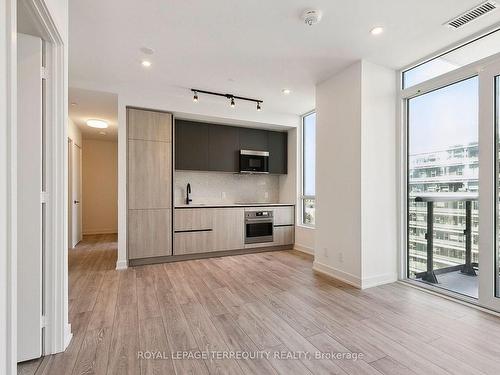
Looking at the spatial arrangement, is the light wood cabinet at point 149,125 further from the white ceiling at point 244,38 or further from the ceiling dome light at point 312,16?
the ceiling dome light at point 312,16

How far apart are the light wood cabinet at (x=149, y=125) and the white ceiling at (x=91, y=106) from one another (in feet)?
1.31

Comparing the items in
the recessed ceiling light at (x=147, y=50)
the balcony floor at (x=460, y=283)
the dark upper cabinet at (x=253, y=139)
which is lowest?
the balcony floor at (x=460, y=283)

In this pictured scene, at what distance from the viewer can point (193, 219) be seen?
4465 mm

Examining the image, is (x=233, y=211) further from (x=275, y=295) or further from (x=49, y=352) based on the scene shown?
(x=49, y=352)

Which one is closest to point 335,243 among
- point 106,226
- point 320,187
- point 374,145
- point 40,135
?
point 320,187

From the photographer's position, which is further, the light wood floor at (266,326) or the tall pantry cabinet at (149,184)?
the tall pantry cabinet at (149,184)

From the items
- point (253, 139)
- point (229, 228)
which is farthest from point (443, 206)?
point (253, 139)

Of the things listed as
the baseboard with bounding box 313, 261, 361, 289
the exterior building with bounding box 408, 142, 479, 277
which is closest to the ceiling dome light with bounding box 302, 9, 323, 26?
the exterior building with bounding box 408, 142, 479, 277

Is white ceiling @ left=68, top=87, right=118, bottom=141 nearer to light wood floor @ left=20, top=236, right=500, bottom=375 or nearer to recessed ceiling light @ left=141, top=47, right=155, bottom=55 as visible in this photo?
recessed ceiling light @ left=141, top=47, right=155, bottom=55

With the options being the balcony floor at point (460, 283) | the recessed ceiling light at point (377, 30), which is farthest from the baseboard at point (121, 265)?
the recessed ceiling light at point (377, 30)

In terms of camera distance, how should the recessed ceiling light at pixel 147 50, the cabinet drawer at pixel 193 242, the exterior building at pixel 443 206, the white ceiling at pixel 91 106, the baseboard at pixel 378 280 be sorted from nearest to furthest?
the exterior building at pixel 443 206
the recessed ceiling light at pixel 147 50
the baseboard at pixel 378 280
the white ceiling at pixel 91 106
the cabinet drawer at pixel 193 242

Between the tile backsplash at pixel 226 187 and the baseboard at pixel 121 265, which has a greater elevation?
the tile backsplash at pixel 226 187

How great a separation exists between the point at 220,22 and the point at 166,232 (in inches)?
121

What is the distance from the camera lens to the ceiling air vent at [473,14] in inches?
85.4
